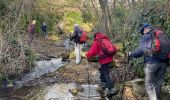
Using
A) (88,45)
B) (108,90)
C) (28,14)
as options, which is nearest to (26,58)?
(108,90)

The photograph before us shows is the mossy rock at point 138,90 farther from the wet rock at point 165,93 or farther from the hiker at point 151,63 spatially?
the hiker at point 151,63

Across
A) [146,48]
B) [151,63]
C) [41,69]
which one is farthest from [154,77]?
[41,69]

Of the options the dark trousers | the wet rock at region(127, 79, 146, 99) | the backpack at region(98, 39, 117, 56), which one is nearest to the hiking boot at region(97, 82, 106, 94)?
the dark trousers

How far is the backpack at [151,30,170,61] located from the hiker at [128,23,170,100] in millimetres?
23

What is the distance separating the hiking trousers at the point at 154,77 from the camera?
906 cm

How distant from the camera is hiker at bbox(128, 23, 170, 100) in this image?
8.89m

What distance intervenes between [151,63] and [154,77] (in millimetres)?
444

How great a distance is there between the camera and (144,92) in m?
10.4

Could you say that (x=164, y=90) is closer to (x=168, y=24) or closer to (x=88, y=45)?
(x=168, y=24)

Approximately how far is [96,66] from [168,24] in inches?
185

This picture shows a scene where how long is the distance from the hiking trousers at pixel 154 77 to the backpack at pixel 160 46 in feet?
0.87

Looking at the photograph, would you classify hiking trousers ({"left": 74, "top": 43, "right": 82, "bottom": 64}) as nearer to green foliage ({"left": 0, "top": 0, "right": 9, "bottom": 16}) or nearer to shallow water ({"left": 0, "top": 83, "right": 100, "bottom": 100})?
shallow water ({"left": 0, "top": 83, "right": 100, "bottom": 100})

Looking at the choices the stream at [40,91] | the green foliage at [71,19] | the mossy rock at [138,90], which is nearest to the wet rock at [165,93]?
the mossy rock at [138,90]

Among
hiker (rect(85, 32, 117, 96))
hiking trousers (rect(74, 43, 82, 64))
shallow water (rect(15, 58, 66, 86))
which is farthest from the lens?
hiking trousers (rect(74, 43, 82, 64))
